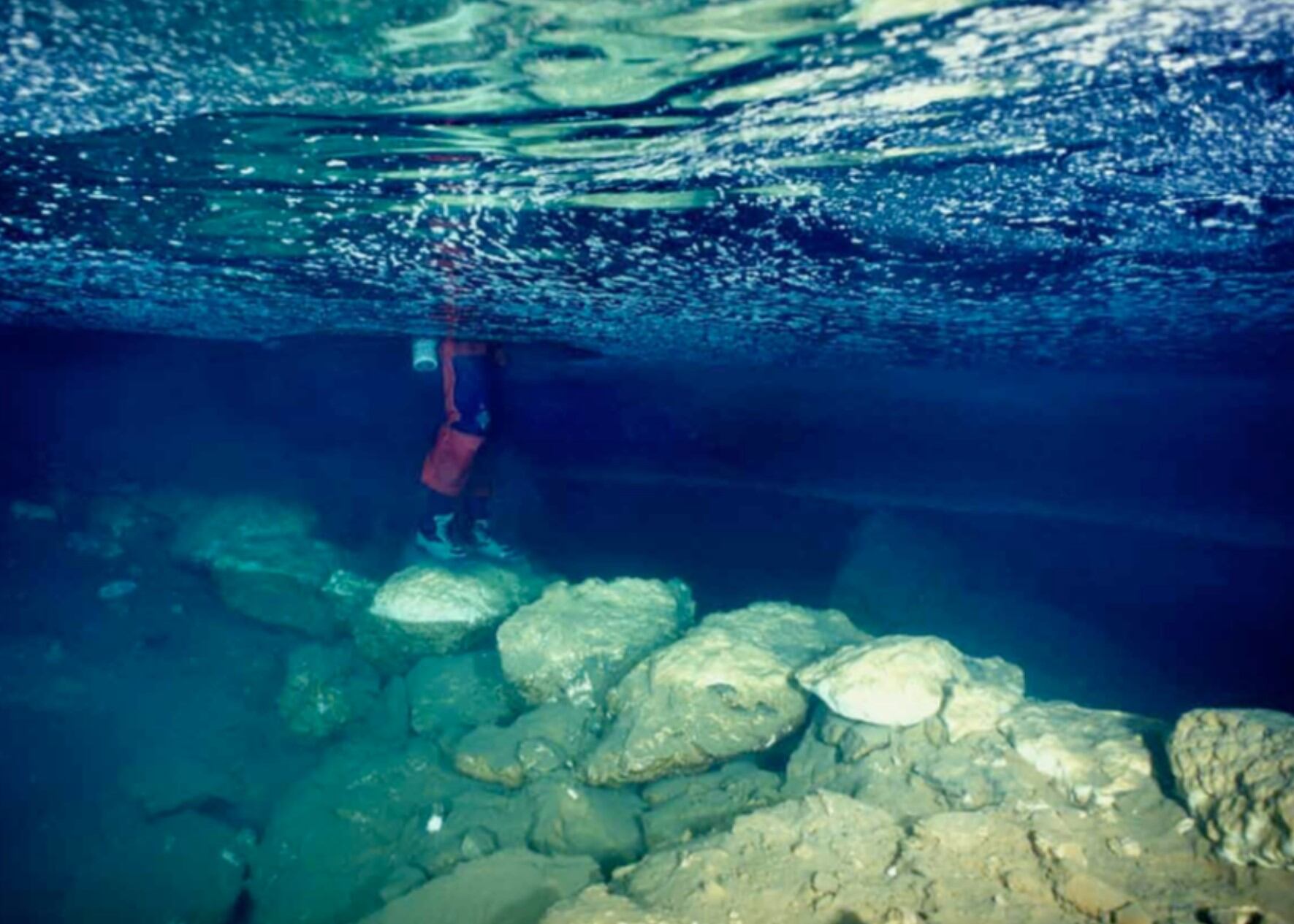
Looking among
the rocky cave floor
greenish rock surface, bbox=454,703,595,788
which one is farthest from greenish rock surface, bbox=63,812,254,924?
greenish rock surface, bbox=454,703,595,788

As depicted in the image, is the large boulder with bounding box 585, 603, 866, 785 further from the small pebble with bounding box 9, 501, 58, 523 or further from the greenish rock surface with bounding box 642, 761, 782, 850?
the small pebble with bounding box 9, 501, 58, 523

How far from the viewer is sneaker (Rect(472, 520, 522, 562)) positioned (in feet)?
34.3

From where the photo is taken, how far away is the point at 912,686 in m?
5.05

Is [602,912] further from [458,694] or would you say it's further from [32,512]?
[32,512]

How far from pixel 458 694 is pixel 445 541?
298 cm

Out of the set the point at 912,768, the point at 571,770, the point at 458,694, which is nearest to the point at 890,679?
the point at 912,768

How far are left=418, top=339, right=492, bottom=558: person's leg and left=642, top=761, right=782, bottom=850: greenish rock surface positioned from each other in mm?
5471

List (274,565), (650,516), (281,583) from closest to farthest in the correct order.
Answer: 1. (281,583)
2. (274,565)
3. (650,516)

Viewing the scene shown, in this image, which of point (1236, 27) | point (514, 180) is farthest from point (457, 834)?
point (1236, 27)

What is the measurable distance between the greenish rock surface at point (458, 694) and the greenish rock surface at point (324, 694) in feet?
2.69

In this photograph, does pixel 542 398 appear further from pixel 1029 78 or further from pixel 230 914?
pixel 1029 78

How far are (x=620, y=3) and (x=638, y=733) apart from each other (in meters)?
5.29

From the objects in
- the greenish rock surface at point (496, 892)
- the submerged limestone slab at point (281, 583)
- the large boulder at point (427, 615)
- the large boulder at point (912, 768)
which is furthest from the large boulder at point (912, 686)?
the submerged limestone slab at point (281, 583)

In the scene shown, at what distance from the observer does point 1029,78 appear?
285 centimetres
